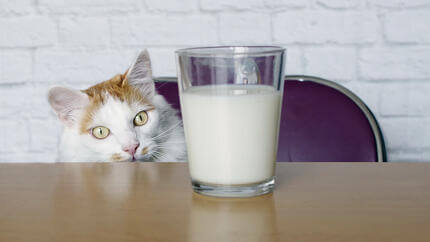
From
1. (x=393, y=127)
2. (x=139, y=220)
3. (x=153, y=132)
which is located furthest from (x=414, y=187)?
(x=393, y=127)

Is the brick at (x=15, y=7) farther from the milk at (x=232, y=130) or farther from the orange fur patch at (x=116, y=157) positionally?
the milk at (x=232, y=130)

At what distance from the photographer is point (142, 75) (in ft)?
3.11

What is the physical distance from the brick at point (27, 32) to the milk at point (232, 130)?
36.3 inches

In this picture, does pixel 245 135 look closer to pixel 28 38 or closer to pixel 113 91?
pixel 113 91

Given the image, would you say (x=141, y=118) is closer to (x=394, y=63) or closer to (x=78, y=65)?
(x=78, y=65)

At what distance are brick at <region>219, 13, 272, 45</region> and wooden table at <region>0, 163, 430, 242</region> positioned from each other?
689mm

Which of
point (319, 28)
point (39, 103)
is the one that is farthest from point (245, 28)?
point (39, 103)

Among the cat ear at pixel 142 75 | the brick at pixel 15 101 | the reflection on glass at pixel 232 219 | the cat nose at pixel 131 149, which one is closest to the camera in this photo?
the reflection on glass at pixel 232 219

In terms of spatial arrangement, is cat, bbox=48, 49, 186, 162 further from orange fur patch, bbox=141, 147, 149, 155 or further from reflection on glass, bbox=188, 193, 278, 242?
reflection on glass, bbox=188, 193, 278, 242

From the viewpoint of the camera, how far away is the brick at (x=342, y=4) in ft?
4.15

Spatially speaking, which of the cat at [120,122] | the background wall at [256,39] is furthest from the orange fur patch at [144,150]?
the background wall at [256,39]

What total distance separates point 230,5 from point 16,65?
51 centimetres

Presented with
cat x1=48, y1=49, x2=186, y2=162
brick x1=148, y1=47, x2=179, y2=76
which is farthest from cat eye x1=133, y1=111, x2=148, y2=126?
brick x1=148, y1=47, x2=179, y2=76

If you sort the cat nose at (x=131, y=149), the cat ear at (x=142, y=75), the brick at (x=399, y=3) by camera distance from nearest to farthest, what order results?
the cat nose at (x=131, y=149) → the cat ear at (x=142, y=75) → the brick at (x=399, y=3)
